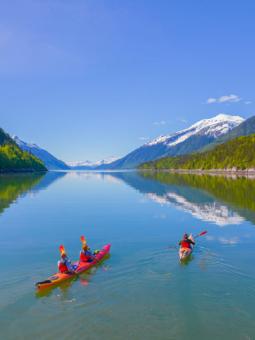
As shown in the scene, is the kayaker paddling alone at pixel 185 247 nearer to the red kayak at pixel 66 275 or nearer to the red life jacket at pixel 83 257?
the red kayak at pixel 66 275

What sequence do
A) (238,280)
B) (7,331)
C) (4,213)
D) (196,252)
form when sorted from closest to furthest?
(7,331), (238,280), (196,252), (4,213)

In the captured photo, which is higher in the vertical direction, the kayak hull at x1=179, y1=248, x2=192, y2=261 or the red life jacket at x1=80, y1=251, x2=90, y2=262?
the red life jacket at x1=80, y1=251, x2=90, y2=262

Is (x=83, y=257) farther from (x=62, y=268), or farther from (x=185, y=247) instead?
(x=185, y=247)

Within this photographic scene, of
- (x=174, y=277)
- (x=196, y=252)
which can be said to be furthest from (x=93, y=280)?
(x=196, y=252)

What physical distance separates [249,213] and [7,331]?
45278 millimetres

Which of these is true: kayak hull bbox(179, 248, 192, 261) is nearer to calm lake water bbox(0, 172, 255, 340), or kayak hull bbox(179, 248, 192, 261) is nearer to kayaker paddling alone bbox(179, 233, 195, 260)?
kayaker paddling alone bbox(179, 233, 195, 260)

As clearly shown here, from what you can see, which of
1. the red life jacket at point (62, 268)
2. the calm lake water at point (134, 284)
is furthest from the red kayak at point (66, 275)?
the calm lake water at point (134, 284)

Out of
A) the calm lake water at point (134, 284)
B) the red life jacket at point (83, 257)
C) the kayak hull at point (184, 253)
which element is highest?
the red life jacket at point (83, 257)

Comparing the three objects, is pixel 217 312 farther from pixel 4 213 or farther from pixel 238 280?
pixel 4 213

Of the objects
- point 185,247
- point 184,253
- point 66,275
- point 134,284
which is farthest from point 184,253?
point 66,275

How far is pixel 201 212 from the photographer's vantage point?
190ft

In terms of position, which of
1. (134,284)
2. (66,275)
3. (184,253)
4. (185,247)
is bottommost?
(134,284)

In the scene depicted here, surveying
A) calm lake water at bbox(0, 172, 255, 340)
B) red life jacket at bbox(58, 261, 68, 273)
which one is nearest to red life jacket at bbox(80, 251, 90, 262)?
calm lake water at bbox(0, 172, 255, 340)

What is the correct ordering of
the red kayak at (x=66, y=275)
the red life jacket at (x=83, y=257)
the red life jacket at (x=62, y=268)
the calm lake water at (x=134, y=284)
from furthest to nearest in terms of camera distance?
the red life jacket at (x=83, y=257), the red life jacket at (x=62, y=268), the red kayak at (x=66, y=275), the calm lake water at (x=134, y=284)
